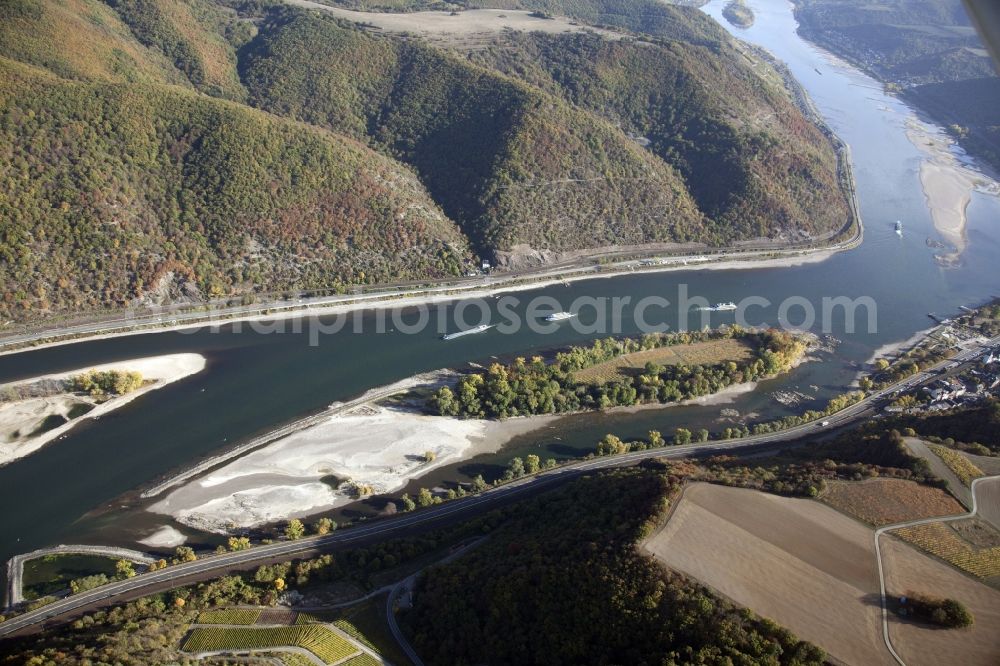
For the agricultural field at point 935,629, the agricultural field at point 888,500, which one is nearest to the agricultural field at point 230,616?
the agricultural field at point 935,629

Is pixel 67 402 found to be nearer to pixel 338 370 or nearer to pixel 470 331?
pixel 338 370

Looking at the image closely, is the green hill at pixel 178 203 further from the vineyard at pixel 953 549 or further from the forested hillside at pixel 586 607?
the vineyard at pixel 953 549

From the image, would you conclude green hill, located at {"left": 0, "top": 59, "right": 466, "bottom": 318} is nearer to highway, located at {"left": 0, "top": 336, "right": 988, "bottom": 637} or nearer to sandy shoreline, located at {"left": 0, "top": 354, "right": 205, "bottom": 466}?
sandy shoreline, located at {"left": 0, "top": 354, "right": 205, "bottom": 466}

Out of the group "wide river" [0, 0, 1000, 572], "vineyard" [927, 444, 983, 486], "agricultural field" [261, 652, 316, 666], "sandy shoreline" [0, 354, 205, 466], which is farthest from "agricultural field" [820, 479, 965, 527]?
"sandy shoreline" [0, 354, 205, 466]

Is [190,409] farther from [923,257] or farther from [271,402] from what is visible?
[923,257]

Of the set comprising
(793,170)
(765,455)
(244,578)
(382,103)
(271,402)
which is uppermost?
(382,103)

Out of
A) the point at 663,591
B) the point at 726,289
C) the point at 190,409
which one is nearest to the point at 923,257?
the point at 726,289
